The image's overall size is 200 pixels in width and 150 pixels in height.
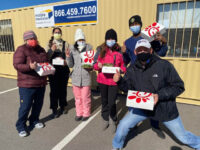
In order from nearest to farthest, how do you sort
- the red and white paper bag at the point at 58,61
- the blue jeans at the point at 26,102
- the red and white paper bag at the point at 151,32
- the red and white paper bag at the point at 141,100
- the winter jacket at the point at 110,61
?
Result: the red and white paper bag at the point at 141,100 < the red and white paper bag at the point at 151,32 < the blue jeans at the point at 26,102 < the winter jacket at the point at 110,61 < the red and white paper bag at the point at 58,61

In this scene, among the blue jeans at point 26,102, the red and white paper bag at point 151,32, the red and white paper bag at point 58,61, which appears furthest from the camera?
the red and white paper bag at point 58,61

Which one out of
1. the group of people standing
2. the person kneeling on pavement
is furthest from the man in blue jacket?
the person kneeling on pavement

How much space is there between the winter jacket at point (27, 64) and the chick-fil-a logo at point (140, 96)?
6.15 ft

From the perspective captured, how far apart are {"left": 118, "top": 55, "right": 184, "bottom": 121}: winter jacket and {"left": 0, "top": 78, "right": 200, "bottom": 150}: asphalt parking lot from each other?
3.17ft

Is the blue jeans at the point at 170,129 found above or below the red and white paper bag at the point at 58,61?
below

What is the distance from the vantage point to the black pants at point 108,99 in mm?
3021

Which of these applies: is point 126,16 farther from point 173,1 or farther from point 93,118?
point 93,118

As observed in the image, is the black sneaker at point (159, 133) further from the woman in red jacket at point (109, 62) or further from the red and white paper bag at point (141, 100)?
the red and white paper bag at point (141, 100)

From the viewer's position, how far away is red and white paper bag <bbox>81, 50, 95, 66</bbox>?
3.16 metres

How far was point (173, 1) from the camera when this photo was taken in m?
4.26

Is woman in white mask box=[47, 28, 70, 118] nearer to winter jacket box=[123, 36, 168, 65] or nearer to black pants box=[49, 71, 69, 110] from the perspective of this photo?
black pants box=[49, 71, 69, 110]

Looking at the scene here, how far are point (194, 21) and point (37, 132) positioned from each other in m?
A: 4.94

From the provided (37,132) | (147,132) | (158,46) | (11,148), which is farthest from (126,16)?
(11,148)

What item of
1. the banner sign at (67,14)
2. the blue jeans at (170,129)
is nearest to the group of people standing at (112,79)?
the blue jeans at (170,129)
